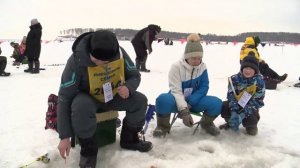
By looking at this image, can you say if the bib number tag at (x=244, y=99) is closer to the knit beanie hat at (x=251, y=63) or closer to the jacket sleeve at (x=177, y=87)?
the knit beanie hat at (x=251, y=63)

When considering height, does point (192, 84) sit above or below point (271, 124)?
above

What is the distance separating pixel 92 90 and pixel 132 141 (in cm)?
72

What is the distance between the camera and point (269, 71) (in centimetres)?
783

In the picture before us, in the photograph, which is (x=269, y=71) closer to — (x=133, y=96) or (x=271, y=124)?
(x=271, y=124)

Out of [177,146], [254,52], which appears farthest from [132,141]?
[254,52]

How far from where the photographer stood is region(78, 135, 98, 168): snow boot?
2955mm

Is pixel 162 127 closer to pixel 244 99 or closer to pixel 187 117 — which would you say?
pixel 187 117

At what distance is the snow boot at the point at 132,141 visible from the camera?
338 cm

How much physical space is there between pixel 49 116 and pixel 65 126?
Answer: 1.15m

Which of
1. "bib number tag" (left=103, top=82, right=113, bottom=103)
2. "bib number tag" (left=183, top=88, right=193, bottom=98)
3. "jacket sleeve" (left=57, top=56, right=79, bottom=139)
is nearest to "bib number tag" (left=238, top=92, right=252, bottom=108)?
"bib number tag" (left=183, top=88, right=193, bottom=98)

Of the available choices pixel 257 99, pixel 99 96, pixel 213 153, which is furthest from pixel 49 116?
pixel 257 99

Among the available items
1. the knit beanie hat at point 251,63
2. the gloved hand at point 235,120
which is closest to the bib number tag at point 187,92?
the gloved hand at point 235,120

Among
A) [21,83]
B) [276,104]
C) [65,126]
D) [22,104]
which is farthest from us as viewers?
[21,83]

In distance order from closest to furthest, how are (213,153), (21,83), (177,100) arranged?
(213,153) < (177,100) < (21,83)
